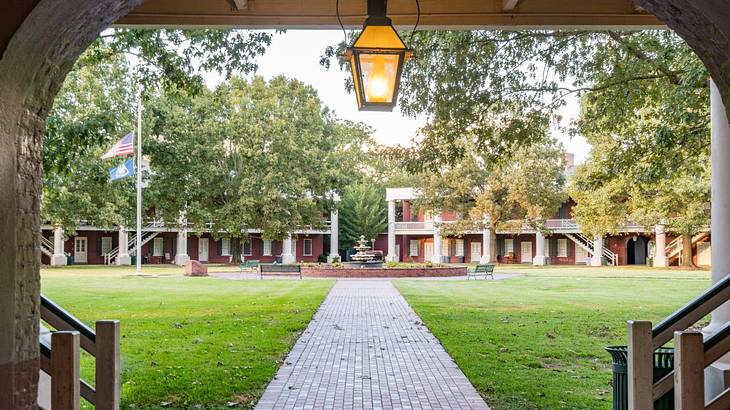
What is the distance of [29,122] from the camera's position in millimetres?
3223

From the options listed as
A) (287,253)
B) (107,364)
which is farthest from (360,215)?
(107,364)

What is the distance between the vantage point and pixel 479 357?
1015 cm

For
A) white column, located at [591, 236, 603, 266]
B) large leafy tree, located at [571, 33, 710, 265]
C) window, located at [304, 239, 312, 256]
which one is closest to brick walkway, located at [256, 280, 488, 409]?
large leafy tree, located at [571, 33, 710, 265]

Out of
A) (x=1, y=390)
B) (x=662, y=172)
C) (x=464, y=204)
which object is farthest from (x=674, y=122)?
(x=464, y=204)

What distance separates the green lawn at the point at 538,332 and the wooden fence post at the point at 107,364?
4214 mm

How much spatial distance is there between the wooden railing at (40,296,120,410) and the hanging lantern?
216 cm

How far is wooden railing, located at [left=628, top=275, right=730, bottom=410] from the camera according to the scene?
12.1 feet

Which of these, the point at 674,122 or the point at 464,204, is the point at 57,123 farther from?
the point at 464,204

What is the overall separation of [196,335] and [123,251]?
40.4 m

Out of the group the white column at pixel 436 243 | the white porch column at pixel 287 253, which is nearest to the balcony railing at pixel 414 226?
the white column at pixel 436 243

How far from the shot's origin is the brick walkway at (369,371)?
7281 millimetres

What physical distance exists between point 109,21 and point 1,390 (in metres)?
1.90

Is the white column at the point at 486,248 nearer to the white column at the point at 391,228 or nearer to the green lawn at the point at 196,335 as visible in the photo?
the white column at the point at 391,228

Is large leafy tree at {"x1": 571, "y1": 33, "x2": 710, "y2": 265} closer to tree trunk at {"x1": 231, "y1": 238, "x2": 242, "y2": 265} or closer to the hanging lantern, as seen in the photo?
the hanging lantern
